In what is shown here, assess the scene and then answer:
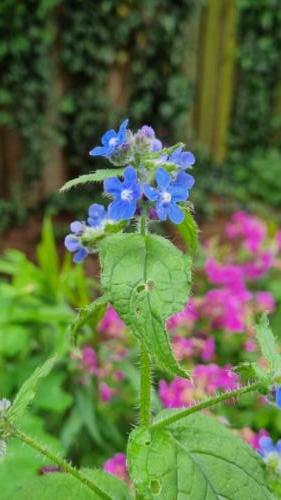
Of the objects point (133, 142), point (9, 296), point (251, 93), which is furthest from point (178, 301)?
point (251, 93)

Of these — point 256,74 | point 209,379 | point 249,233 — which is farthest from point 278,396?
point 256,74

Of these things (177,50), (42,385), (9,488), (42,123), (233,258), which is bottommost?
(9,488)

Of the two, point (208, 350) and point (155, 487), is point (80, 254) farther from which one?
point (208, 350)

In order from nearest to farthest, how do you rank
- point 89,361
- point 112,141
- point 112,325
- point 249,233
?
1. point 112,141
2. point 89,361
3. point 112,325
4. point 249,233

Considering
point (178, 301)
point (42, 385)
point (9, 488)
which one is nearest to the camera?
point (178, 301)

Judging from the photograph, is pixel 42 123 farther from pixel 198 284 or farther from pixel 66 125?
pixel 198 284

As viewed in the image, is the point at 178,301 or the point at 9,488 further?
the point at 9,488

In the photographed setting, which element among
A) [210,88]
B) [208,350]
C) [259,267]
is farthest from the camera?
[210,88]
